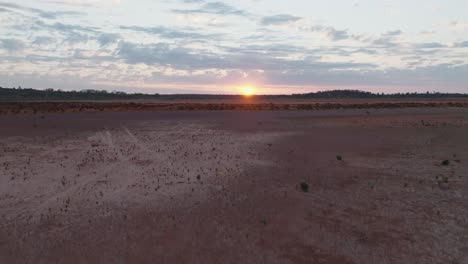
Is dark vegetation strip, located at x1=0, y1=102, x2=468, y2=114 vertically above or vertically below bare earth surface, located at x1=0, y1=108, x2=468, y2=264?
above

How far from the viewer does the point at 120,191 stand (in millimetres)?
13000

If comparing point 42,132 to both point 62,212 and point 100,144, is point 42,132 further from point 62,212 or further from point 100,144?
point 62,212

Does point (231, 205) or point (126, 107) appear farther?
point (126, 107)

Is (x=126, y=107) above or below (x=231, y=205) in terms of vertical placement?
above

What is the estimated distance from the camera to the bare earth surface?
8.46m

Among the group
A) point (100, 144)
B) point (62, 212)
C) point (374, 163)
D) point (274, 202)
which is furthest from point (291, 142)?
point (62, 212)

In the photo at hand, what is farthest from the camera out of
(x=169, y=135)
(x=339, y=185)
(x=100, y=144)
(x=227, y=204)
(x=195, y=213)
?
(x=169, y=135)

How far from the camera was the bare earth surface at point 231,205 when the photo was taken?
8461 millimetres

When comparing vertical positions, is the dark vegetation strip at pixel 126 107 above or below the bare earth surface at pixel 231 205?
above

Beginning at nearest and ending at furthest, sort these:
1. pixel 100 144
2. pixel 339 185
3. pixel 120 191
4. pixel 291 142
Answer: pixel 120 191
pixel 339 185
pixel 100 144
pixel 291 142

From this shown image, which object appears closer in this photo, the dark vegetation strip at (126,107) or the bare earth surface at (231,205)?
the bare earth surface at (231,205)

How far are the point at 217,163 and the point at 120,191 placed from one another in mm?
5557

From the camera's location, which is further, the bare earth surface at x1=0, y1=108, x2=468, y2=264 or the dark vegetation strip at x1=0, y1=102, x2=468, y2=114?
the dark vegetation strip at x1=0, y1=102, x2=468, y2=114

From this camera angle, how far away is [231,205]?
11.4 meters
